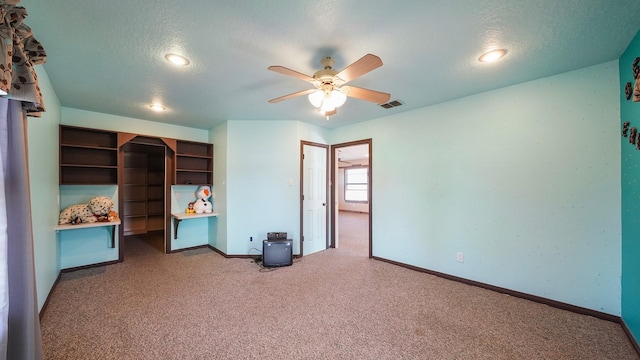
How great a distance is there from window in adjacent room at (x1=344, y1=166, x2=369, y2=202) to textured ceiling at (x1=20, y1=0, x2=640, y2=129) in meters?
7.38

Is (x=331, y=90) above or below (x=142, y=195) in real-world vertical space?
above

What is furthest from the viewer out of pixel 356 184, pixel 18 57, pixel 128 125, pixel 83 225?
pixel 356 184

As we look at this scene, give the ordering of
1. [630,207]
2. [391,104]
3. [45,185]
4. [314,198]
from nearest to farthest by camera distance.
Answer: [630,207] < [45,185] < [391,104] < [314,198]

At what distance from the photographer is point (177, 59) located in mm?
2104

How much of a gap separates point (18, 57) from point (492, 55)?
3240 millimetres

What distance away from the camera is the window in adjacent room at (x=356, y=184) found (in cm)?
1016

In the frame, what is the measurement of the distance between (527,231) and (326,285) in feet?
7.74

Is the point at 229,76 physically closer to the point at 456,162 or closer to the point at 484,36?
the point at 484,36

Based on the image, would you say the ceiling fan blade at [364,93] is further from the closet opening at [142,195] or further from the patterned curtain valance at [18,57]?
the closet opening at [142,195]

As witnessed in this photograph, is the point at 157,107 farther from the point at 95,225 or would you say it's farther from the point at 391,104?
the point at 391,104

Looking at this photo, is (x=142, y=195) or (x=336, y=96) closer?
(x=336, y=96)

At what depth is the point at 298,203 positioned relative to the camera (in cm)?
414

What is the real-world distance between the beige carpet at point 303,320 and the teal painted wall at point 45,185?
322 millimetres

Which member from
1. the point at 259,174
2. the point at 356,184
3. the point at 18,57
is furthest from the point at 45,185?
the point at 356,184
